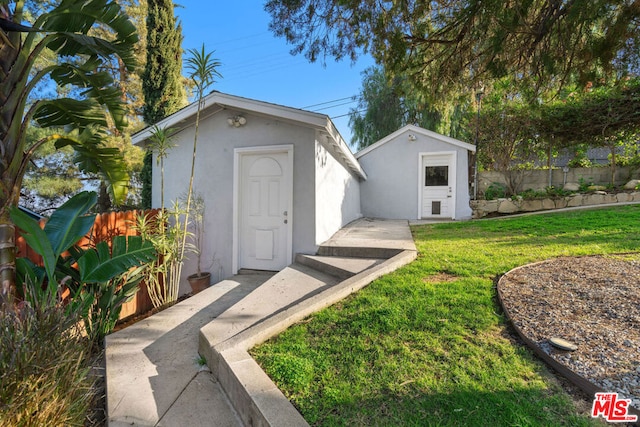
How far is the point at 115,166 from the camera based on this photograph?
172 inches

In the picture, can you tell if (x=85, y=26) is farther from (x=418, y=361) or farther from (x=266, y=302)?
(x=418, y=361)

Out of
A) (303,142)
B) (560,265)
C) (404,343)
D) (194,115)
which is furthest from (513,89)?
(194,115)

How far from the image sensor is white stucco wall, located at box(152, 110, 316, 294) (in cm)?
554

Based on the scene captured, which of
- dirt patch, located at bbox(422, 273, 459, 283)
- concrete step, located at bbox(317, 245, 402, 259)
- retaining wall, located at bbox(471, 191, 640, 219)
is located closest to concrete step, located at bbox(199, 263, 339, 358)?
concrete step, located at bbox(317, 245, 402, 259)

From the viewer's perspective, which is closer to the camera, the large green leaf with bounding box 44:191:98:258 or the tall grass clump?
the tall grass clump

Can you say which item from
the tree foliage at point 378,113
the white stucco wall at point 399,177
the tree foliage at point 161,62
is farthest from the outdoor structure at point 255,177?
the tree foliage at point 378,113

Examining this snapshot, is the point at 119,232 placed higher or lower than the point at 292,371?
higher

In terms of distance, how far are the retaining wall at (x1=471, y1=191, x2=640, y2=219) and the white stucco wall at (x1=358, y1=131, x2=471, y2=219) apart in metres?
0.65

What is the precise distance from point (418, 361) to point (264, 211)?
14.2 ft

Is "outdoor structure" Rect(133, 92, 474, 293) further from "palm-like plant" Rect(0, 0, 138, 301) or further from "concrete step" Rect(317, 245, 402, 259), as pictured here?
"palm-like plant" Rect(0, 0, 138, 301)

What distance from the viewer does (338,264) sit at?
4.73 metres

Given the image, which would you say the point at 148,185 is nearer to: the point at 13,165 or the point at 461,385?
the point at 13,165

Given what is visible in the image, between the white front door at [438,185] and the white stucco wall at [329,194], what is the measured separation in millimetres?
3777

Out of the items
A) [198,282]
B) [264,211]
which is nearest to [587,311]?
[264,211]
